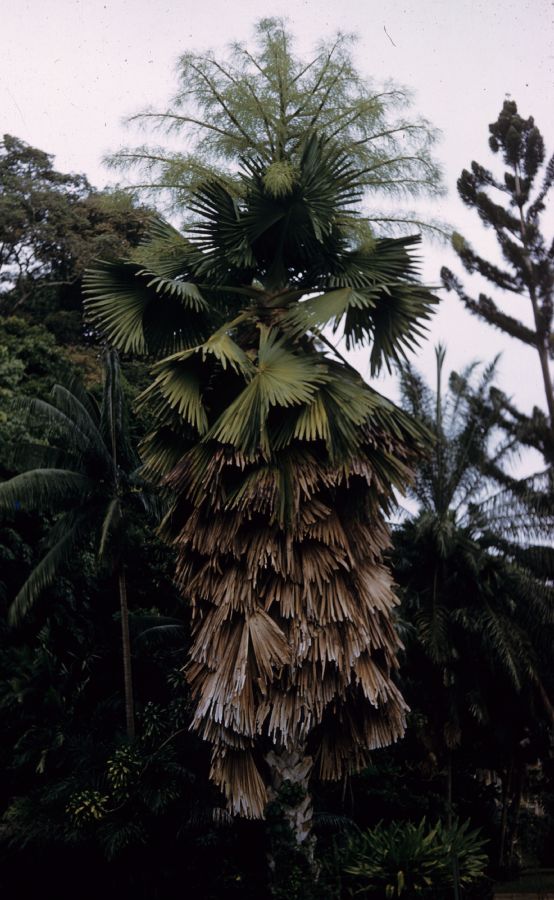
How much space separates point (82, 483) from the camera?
13.2 metres

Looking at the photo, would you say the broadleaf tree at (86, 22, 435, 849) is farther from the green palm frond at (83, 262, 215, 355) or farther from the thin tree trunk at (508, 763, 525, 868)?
the thin tree trunk at (508, 763, 525, 868)

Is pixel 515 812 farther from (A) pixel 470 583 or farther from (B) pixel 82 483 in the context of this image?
(B) pixel 82 483

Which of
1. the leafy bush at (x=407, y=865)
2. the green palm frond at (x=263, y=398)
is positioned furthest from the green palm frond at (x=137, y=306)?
the leafy bush at (x=407, y=865)

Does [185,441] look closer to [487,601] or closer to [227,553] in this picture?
[227,553]

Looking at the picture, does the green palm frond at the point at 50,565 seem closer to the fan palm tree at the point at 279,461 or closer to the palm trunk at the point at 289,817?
the fan palm tree at the point at 279,461

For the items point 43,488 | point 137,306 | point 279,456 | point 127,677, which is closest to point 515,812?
point 127,677

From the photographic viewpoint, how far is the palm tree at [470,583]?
14867mm

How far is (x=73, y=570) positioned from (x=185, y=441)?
7208mm

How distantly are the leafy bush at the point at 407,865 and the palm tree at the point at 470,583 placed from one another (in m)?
5.36

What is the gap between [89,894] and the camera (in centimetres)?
1295

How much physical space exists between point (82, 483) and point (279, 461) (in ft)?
18.7

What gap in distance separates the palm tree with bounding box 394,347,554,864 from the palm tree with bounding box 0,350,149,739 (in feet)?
16.0

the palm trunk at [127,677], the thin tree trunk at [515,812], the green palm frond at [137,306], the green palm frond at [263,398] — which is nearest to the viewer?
the green palm frond at [263,398]

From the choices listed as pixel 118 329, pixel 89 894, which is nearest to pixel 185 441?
pixel 118 329
